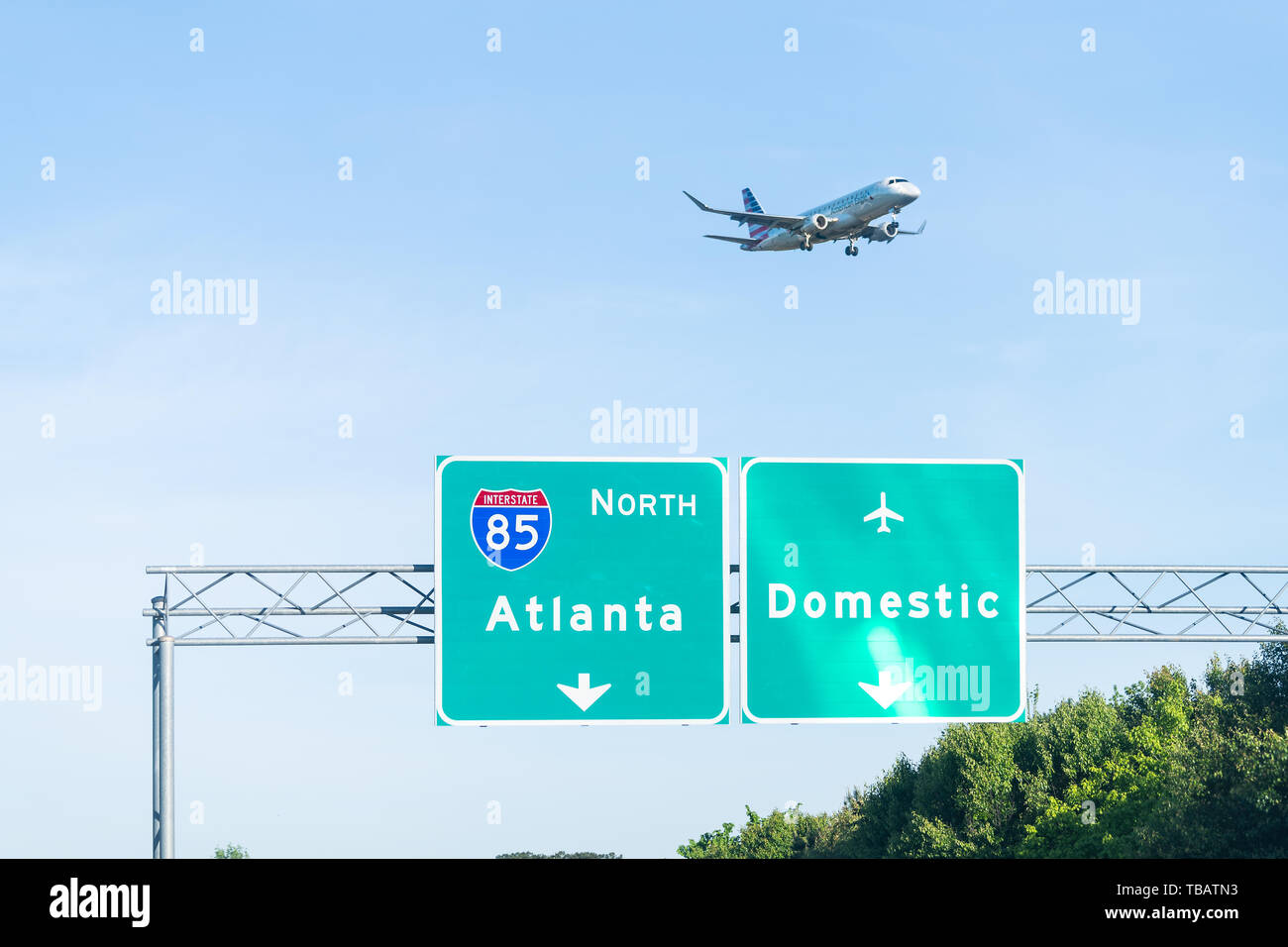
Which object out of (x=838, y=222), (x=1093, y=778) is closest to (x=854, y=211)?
(x=838, y=222)

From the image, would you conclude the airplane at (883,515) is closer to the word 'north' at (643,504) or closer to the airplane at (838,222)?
the word 'north' at (643,504)

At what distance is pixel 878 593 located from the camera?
26.8 meters

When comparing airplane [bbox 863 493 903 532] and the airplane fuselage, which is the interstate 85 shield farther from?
the airplane fuselage

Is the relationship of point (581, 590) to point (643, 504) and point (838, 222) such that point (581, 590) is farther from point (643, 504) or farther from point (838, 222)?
point (838, 222)

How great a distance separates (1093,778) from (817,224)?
85.5 feet

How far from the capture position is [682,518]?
26.6m

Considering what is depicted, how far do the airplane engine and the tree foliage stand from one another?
22123 mm

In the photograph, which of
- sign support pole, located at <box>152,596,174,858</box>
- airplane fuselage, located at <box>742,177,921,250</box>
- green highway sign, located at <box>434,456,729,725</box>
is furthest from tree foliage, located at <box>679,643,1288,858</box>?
sign support pole, located at <box>152,596,174,858</box>

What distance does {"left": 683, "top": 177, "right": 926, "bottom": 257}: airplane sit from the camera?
6000 centimetres

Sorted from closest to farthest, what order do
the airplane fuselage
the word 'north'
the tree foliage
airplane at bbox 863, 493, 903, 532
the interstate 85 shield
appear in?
1. the interstate 85 shield
2. the word 'north'
3. airplane at bbox 863, 493, 903, 532
4. the tree foliage
5. the airplane fuselage
